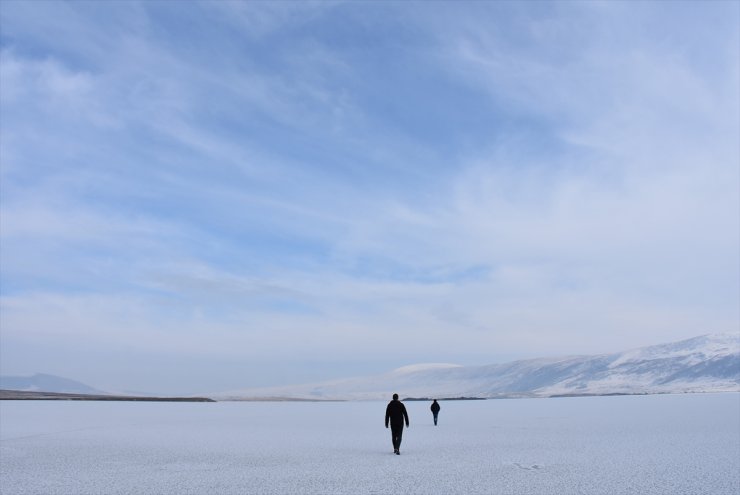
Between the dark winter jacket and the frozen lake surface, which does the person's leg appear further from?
the frozen lake surface

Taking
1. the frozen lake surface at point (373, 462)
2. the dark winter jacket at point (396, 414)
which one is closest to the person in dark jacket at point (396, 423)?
the dark winter jacket at point (396, 414)

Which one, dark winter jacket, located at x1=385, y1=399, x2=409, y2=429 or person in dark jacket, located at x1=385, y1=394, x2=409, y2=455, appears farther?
dark winter jacket, located at x1=385, y1=399, x2=409, y2=429

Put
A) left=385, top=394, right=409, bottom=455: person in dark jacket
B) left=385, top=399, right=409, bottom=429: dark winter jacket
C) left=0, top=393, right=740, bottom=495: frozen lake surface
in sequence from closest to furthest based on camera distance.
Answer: left=0, top=393, right=740, bottom=495: frozen lake surface → left=385, top=394, right=409, bottom=455: person in dark jacket → left=385, top=399, right=409, bottom=429: dark winter jacket

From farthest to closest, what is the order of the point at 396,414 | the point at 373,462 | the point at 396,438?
the point at 396,414, the point at 396,438, the point at 373,462

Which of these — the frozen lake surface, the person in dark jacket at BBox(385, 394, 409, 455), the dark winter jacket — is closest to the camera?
the frozen lake surface

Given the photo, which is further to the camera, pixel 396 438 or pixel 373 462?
pixel 396 438

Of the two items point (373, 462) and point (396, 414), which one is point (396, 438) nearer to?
point (396, 414)

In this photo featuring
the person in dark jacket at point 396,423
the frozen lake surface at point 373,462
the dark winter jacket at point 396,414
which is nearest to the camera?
the frozen lake surface at point 373,462

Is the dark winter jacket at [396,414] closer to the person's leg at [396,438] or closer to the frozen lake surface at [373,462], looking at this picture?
the person's leg at [396,438]

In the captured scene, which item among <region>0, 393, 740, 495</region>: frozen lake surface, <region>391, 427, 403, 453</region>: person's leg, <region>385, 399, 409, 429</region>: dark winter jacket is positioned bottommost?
<region>0, 393, 740, 495</region>: frozen lake surface

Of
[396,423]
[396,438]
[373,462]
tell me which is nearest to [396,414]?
[396,423]

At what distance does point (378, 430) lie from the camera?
99.5 feet

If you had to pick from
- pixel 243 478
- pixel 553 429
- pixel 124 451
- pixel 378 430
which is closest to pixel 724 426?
pixel 553 429

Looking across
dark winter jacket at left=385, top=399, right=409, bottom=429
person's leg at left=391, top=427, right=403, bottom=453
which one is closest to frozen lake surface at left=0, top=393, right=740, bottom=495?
person's leg at left=391, top=427, right=403, bottom=453
